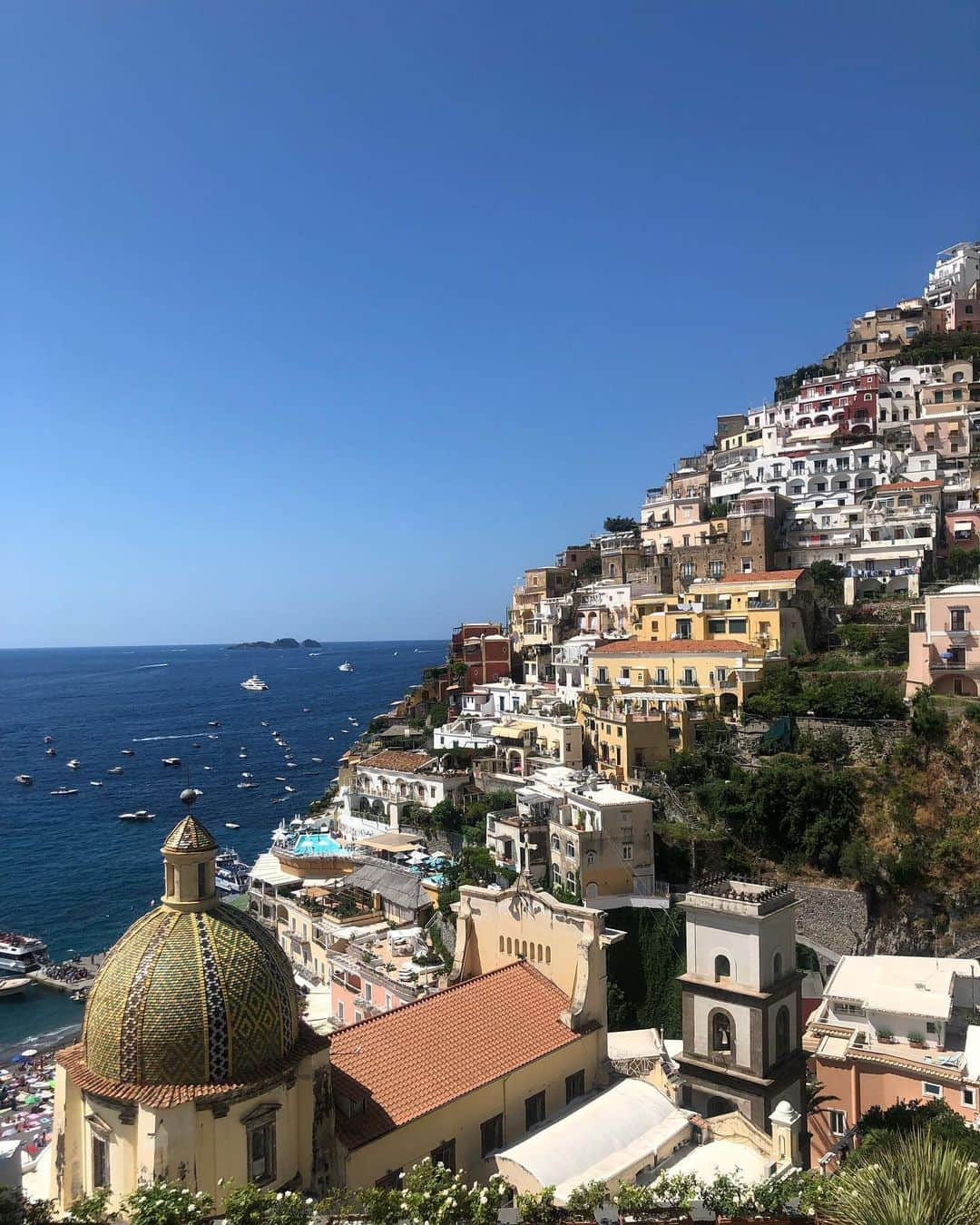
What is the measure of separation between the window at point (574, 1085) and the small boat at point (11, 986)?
31188 millimetres

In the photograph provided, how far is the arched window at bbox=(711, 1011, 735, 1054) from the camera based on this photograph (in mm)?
18125

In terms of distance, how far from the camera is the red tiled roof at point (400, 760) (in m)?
49.2

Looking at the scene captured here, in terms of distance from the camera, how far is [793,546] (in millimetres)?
53781

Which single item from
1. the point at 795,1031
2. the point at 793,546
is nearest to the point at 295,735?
the point at 793,546

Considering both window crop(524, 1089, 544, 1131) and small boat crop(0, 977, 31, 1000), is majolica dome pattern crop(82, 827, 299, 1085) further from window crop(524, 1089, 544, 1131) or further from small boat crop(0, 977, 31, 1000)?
small boat crop(0, 977, 31, 1000)

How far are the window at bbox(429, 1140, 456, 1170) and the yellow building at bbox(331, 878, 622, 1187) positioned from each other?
0.06 ft

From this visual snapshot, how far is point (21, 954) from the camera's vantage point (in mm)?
38531

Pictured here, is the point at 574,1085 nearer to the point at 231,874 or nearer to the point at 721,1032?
the point at 721,1032

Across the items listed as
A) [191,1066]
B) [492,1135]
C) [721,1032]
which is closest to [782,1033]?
[721,1032]

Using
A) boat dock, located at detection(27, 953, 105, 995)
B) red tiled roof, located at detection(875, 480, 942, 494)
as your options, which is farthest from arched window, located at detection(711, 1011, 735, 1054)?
red tiled roof, located at detection(875, 480, 942, 494)

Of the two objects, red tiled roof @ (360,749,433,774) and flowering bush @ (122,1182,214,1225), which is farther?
red tiled roof @ (360,749,433,774)

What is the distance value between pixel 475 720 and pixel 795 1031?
1344 inches

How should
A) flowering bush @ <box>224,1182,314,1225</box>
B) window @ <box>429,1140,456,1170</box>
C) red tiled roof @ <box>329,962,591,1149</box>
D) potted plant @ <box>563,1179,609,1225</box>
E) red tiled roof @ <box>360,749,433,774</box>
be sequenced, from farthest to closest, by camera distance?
red tiled roof @ <box>360,749,433,774</box>
window @ <box>429,1140,456,1170</box>
red tiled roof @ <box>329,962,591,1149</box>
potted plant @ <box>563,1179,609,1225</box>
flowering bush @ <box>224,1182,314,1225</box>

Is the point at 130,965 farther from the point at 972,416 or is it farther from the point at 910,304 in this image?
the point at 910,304
